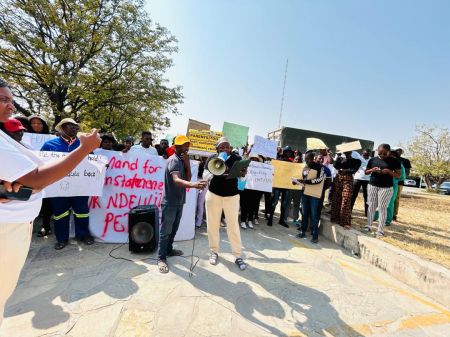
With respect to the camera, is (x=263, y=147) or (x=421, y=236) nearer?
(x=421, y=236)

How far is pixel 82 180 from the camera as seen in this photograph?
4.47 meters

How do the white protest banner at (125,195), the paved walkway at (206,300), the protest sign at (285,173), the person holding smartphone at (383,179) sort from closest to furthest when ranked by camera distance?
the paved walkway at (206,300) → the white protest banner at (125,195) → the person holding smartphone at (383,179) → the protest sign at (285,173)

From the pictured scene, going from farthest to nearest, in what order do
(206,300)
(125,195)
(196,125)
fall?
1. (196,125)
2. (125,195)
3. (206,300)

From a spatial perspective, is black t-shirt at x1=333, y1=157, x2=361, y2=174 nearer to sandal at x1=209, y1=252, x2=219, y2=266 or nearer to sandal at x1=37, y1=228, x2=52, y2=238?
sandal at x1=209, y1=252, x2=219, y2=266

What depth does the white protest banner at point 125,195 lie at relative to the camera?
15.9 ft

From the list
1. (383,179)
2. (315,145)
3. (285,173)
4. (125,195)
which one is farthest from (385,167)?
(125,195)

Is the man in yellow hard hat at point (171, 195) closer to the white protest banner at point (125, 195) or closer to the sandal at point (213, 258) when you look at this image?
the sandal at point (213, 258)

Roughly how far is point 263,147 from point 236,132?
175 centimetres

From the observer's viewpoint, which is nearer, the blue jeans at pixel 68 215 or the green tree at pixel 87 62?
the blue jeans at pixel 68 215

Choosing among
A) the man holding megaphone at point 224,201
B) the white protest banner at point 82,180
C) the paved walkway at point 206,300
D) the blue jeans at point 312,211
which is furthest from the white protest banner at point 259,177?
the white protest banner at point 82,180

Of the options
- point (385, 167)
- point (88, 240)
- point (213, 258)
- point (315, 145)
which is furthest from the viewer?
point (315, 145)

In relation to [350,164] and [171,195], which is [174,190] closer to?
[171,195]

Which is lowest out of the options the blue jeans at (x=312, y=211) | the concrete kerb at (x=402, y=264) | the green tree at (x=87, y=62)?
the concrete kerb at (x=402, y=264)

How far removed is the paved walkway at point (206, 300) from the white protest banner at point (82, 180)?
96 centimetres
